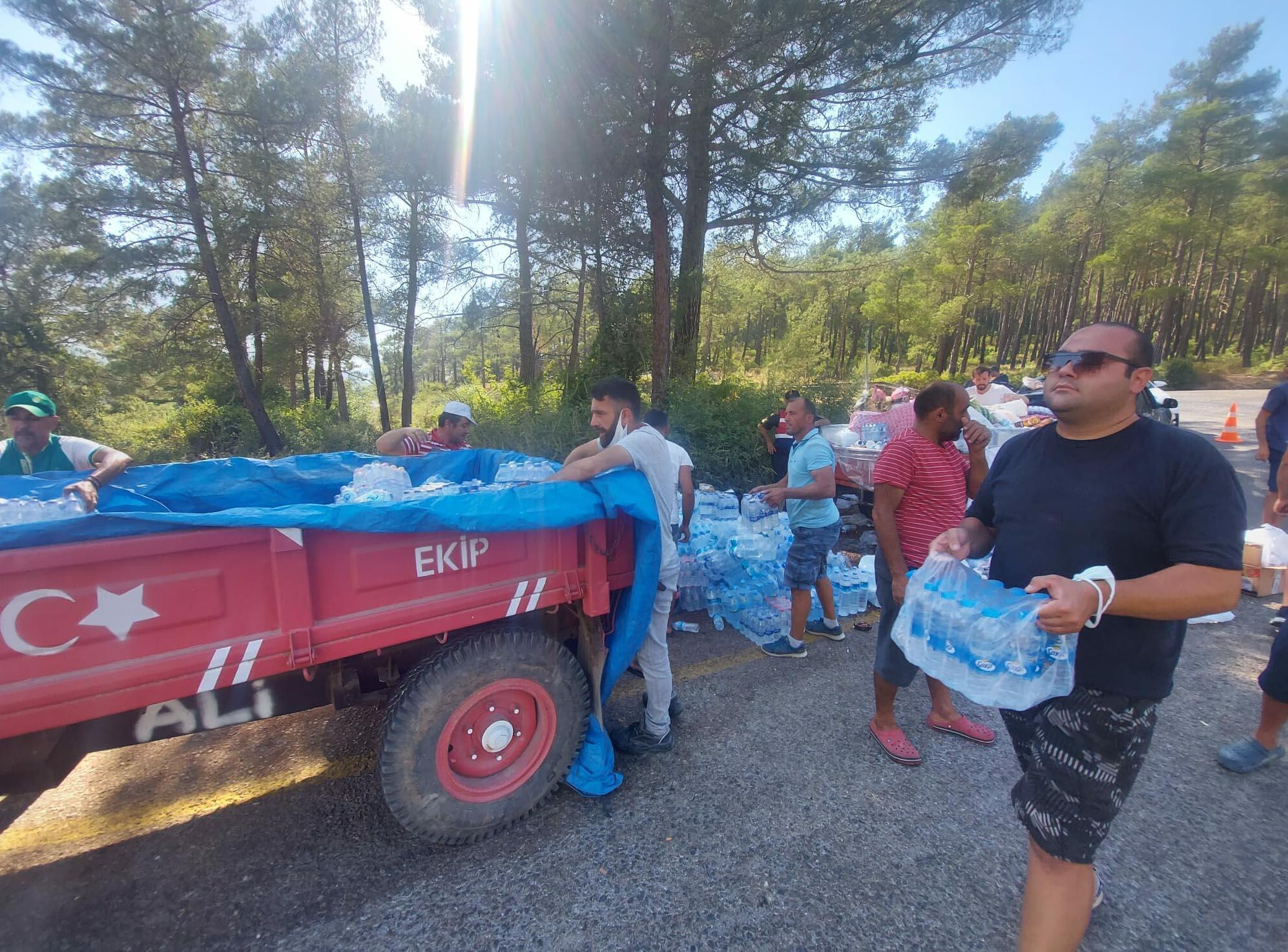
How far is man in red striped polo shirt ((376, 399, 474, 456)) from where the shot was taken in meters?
4.16

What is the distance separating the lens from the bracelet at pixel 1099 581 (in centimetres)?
133

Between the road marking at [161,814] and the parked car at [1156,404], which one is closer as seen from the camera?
the road marking at [161,814]

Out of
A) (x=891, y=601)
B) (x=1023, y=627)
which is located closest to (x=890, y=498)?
(x=891, y=601)

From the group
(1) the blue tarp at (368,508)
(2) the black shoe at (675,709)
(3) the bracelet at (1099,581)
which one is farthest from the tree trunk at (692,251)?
(3) the bracelet at (1099,581)

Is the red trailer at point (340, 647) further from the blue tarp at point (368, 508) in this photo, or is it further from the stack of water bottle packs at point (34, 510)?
the stack of water bottle packs at point (34, 510)

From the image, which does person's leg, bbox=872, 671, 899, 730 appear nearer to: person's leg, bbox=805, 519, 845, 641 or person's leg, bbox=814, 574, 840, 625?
person's leg, bbox=805, 519, 845, 641

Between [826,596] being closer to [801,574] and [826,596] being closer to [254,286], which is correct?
[801,574]

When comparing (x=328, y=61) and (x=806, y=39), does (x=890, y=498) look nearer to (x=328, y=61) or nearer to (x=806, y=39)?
(x=806, y=39)

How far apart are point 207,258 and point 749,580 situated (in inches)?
549

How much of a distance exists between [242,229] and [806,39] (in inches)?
505

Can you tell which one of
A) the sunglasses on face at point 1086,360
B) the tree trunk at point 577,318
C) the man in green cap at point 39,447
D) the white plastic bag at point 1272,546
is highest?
the tree trunk at point 577,318

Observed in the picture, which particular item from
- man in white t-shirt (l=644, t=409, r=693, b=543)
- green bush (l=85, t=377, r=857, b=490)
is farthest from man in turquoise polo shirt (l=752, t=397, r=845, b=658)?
green bush (l=85, t=377, r=857, b=490)

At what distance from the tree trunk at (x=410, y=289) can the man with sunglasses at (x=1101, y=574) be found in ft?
37.5

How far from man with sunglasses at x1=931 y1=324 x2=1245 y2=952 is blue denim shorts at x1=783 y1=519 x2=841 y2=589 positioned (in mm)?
1991
